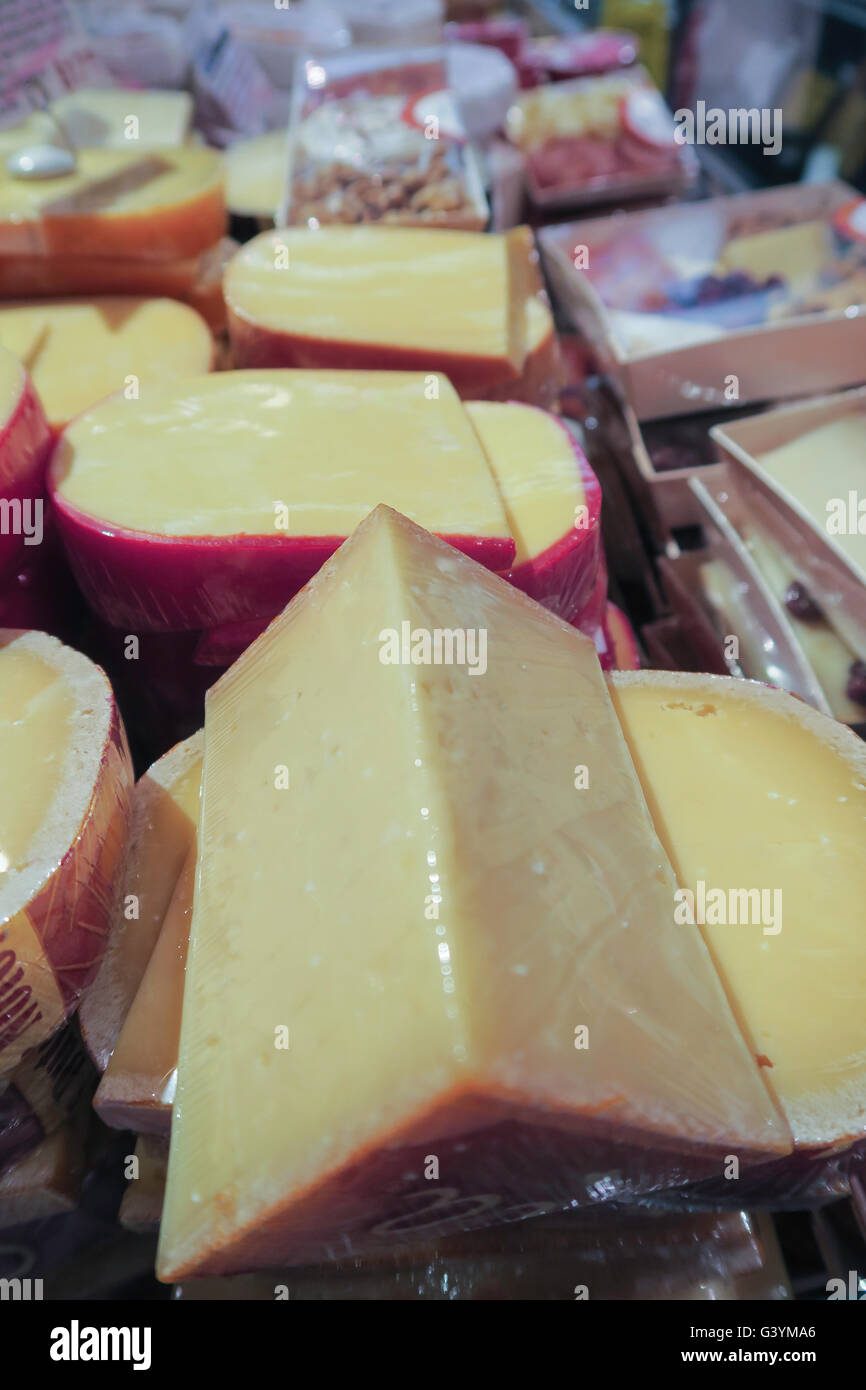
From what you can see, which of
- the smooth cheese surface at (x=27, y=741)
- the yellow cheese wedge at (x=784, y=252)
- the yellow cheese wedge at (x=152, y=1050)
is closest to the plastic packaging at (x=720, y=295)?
the yellow cheese wedge at (x=784, y=252)

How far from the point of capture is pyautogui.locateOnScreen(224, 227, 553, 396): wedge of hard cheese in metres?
1.38

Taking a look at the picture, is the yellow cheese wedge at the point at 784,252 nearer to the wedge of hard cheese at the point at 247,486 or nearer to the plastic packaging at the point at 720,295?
the plastic packaging at the point at 720,295

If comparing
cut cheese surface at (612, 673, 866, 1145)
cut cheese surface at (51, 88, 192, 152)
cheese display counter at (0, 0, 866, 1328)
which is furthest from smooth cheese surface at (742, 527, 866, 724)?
cut cheese surface at (51, 88, 192, 152)

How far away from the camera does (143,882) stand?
38.3 inches

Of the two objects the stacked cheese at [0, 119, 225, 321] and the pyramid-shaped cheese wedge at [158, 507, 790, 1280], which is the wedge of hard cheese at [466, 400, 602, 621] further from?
the stacked cheese at [0, 119, 225, 321]

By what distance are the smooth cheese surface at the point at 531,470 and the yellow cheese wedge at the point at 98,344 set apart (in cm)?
54

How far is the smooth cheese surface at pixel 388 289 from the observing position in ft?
4.57

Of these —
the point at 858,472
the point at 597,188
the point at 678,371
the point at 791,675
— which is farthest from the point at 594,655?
the point at 597,188

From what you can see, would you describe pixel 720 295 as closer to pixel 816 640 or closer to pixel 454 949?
pixel 816 640

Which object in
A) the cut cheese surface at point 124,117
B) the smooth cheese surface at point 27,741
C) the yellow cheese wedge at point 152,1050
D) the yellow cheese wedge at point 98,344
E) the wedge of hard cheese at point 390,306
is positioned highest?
the cut cheese surface at point 124,117

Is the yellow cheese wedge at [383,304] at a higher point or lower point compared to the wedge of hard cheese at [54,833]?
higher

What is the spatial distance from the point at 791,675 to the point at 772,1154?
2.66 ft

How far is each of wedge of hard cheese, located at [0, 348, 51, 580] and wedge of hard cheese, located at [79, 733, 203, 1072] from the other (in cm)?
35

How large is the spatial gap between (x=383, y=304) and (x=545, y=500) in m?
0.50
